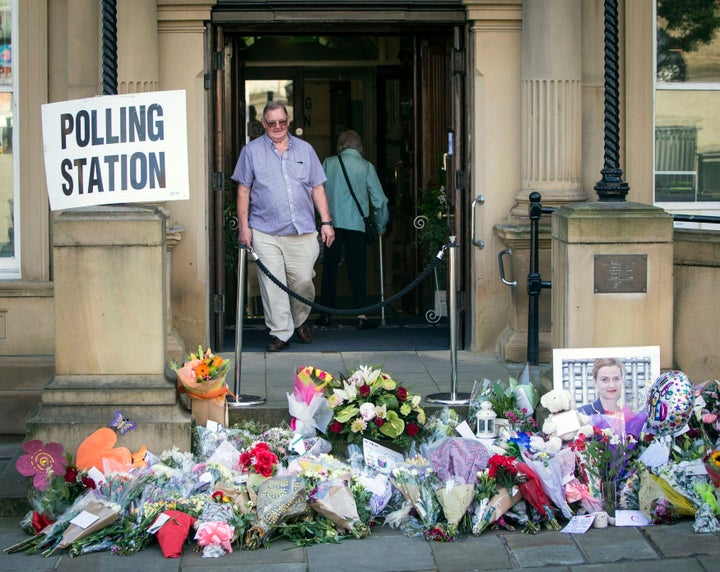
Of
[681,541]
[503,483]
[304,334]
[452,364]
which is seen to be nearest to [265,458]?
[503,483]

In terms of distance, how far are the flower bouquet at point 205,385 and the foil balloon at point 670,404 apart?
8.35 ft

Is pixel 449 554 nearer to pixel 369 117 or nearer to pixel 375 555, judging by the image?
pixel 375 555

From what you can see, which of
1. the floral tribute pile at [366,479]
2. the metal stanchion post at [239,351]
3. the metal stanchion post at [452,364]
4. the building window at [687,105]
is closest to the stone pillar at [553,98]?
the building window at [687,105]

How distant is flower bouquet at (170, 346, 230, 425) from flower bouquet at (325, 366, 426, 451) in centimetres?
68

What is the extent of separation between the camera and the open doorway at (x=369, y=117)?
11656mm

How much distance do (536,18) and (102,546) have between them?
534cm

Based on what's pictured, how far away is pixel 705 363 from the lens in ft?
Answer: 26.1

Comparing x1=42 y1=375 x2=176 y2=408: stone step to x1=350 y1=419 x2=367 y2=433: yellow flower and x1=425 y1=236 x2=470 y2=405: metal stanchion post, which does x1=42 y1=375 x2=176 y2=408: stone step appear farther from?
x1=425 y1=236 x2=470 y2=405: metal stanchion post

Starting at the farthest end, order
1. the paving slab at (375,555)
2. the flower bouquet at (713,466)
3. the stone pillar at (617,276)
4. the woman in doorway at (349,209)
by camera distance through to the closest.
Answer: the woman in doorway at (349,209)
the stone pillar at (617,276)
the flower bouquet at (713,466)
the paving slab at (375,555)

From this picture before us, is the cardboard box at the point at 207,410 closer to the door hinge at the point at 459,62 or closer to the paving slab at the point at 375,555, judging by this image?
the paving slab at the point at 375,555

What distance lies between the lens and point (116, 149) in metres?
7.36

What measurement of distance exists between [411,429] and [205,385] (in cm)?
126

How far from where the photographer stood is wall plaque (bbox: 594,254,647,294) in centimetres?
766

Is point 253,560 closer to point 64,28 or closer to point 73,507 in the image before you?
point 73,507
